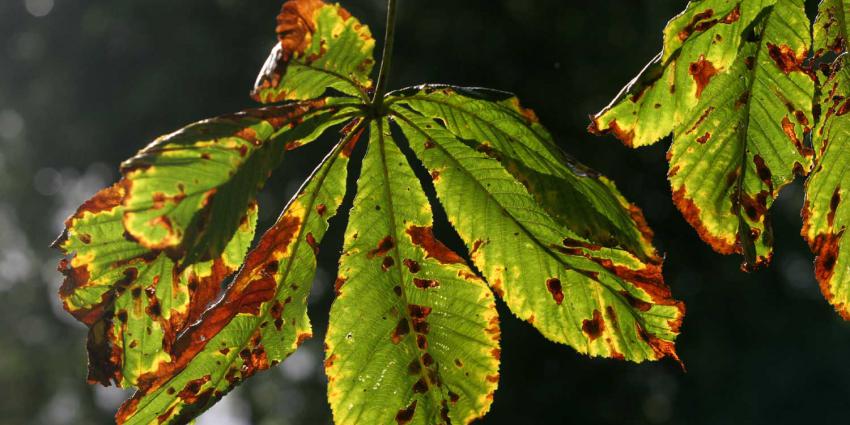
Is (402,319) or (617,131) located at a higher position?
(617,131)

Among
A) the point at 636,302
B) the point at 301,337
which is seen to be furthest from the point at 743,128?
the point at 301,337

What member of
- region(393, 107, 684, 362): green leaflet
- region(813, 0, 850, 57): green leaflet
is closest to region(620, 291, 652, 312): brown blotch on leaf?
region(393, 107, 684, 362): green leaflet

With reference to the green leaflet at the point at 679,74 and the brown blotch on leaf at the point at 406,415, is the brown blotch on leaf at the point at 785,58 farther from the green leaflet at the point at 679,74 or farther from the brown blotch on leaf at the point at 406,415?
→ the brown blotch on leaf at the point at 406,415

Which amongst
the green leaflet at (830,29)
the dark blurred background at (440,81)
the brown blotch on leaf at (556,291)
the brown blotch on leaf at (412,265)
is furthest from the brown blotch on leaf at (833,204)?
the dark blurred background at (440,81)

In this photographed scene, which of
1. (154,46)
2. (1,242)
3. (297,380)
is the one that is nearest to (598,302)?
(154,46)

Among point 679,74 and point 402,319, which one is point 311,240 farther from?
point 679,74

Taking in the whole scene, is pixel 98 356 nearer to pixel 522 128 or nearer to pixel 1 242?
pixel 522 128
